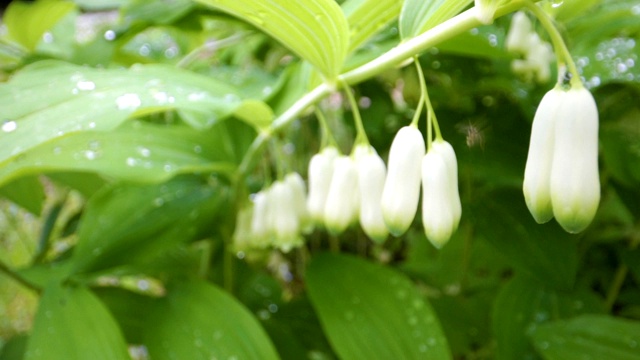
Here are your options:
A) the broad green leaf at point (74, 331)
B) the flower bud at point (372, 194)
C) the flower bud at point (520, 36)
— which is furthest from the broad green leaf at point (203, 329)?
the flower bud at point (520, 36)

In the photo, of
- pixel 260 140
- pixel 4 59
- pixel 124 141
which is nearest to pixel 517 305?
pixel 260 140

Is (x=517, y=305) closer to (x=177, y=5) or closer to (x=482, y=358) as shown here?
(x=482, y=358)

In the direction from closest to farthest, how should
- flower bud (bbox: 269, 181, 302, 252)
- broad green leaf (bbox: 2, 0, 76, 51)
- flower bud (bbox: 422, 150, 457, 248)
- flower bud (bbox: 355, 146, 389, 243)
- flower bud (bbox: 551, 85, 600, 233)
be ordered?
flower bud (bbox: 551, 85, 600, 233) → flower bud (bbox: 422, 150, 457, 248) → flower bud (bbox: 355, 146, 389, 243) → flower bud (bbox: 269, 181, 302, 252) → broad green leaf (bbox: 2, 0, 76, 51)

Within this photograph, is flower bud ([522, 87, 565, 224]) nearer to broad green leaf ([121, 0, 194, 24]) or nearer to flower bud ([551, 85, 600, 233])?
flower bud ([551, 85, 600, 233])

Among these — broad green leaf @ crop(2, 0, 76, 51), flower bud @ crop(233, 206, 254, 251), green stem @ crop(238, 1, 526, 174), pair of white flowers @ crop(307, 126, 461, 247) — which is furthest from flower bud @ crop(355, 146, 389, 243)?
broad green leaf @ crop(2, 0, 76, 51)

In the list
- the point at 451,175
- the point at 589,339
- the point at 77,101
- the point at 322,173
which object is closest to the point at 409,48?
the point at 451,175

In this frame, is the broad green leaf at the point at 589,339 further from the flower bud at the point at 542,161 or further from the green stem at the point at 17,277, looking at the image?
the green stem at the point at 17,277

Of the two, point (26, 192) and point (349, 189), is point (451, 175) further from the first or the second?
point (26, 192)
